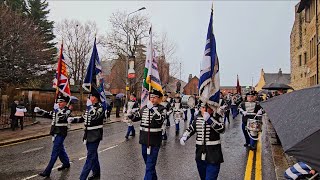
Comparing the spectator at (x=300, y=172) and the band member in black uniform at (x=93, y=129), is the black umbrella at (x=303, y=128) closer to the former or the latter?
the spectator at (x=300, y=172)

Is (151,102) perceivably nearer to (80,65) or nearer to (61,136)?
(61,136)

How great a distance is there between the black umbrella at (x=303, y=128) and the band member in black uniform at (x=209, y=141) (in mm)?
1386

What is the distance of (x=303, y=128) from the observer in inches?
133

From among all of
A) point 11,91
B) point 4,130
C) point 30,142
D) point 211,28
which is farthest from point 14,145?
point 11,91

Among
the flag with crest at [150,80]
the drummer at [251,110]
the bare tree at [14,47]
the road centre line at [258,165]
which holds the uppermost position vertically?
the bare tree at [14,47]

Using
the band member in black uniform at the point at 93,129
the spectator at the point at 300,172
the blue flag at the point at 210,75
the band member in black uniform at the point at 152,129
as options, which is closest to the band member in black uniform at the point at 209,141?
the blue flag at the point at 210,75

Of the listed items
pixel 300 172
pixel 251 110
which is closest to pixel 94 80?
pixel 300 172

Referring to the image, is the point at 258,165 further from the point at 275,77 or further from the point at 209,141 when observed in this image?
the point at 275,77

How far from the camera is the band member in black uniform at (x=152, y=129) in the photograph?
6.58m

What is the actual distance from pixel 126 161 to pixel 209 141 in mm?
4107

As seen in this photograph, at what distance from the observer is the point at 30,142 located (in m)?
14.1

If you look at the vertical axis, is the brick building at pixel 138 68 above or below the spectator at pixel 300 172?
above

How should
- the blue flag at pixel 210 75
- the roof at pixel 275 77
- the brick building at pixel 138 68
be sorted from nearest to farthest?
the blue flag at pixel 210 75 < the brick building at pixel 138 68 < the roof at pixel 275 77

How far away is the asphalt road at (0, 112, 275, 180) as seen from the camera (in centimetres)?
775
